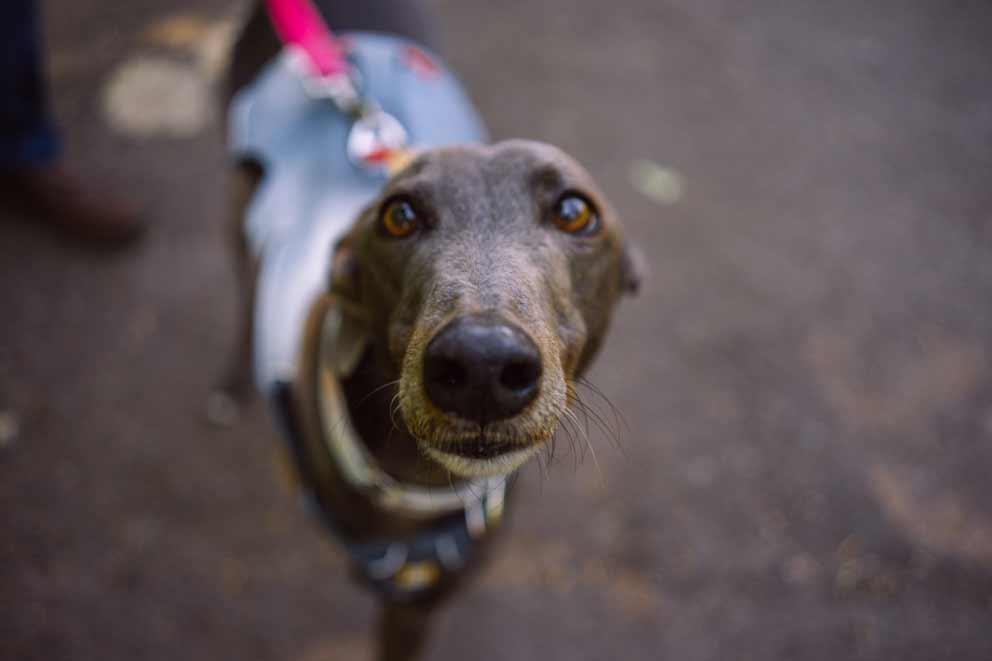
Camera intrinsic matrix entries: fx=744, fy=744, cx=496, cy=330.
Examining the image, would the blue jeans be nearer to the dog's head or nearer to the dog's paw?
the dog's paw

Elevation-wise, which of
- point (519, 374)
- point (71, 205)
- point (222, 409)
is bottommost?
point (222, 409)

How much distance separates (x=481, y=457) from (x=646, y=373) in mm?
2109

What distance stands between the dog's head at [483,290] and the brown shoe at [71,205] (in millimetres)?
2199

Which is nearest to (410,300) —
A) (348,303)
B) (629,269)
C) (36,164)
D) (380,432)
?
(348,303)

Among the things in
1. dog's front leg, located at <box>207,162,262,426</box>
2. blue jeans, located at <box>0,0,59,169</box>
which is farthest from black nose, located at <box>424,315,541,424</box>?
blue jeans, located at <box>0,0,59,169</box>

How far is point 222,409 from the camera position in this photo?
10.6 ft

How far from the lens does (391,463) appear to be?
76.6 inches

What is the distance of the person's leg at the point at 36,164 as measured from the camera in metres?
3.12

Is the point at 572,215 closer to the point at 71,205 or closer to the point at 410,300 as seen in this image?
the point at 410,300

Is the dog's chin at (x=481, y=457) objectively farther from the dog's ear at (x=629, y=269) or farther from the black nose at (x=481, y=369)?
the dog's ear at (x=629, y=269)

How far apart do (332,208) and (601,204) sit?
927mm

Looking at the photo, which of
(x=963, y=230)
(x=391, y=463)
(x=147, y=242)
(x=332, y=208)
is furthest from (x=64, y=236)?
A: (x=963, y=230)

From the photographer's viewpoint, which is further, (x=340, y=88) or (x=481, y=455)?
(x=340, y=88)

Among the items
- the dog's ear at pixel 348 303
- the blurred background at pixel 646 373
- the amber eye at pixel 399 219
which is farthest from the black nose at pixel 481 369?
the blurred background at pixel 646 373
